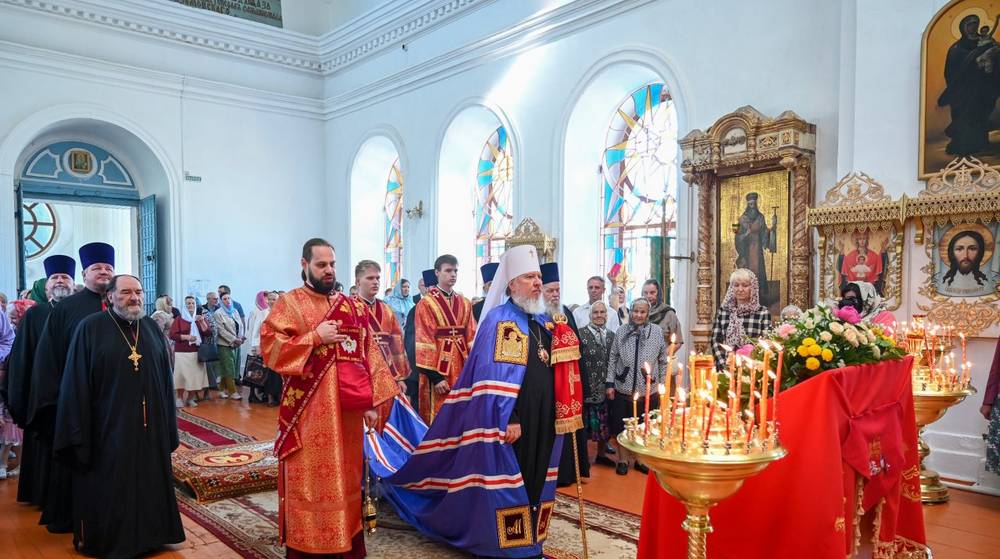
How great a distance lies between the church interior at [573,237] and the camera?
317 centimetres

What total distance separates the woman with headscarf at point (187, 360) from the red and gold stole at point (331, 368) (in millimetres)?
7051

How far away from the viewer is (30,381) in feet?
16.3

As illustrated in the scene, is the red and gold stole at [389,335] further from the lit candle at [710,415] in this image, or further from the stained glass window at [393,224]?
the stained glass window at [393,224]

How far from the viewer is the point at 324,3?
15.3 m

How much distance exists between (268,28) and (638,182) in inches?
336

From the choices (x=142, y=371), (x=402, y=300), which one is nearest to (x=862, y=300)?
(x=142, y=371)

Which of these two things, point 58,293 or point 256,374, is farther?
point 256,374

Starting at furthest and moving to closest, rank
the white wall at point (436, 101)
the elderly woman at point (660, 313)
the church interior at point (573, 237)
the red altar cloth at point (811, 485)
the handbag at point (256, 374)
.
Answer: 1. the handbag at point (256, 374)
2. the elderly woman at point (660, 313)
3. the white wall at point (436, 101)
4. the church interior at point (573, 237)
5. the red altar cloth at point (811, 485)

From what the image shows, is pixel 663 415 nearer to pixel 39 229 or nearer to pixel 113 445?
pixel 113 445

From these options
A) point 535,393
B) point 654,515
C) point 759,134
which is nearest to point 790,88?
point 759,134

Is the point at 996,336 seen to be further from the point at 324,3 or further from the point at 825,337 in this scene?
the point at 324,3

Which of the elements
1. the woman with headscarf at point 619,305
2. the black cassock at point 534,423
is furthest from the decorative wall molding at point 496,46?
the black cassock at point 534,423

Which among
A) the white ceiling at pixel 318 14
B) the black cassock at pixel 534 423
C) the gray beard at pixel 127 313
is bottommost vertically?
the black cassock at pixel 534 423

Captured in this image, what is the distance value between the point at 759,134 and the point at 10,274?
11398 millimetres
